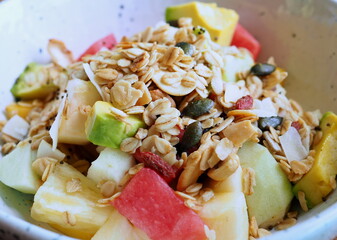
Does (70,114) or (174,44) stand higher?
(174,44)

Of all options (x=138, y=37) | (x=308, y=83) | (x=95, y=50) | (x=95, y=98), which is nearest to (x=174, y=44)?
(x=138, y=37)

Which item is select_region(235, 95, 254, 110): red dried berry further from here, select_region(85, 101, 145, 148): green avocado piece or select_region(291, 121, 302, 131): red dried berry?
select_region(85, 101, 145, 148): green avocado piece

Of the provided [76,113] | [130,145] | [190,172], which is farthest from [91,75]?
[190,172]

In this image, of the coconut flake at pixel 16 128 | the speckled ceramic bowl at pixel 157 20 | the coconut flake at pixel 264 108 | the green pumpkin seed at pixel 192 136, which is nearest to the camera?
the green pumpkin seed at pixel 192 136

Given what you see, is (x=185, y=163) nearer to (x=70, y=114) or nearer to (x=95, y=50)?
(x=70, y=114)

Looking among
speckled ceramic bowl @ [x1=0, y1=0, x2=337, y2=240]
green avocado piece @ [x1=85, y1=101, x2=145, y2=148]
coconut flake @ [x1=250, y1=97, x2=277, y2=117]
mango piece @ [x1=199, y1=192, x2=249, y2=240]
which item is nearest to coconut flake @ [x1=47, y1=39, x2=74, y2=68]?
speckled ceramic bowl @ [x1=0, y1=0, x2=337, y2=240]

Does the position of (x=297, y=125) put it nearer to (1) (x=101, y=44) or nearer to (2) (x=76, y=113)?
(2) (x=76, y=113)

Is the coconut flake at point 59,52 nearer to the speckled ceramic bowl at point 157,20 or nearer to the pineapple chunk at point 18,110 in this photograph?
the speckled ceramic bowl at point 157,20

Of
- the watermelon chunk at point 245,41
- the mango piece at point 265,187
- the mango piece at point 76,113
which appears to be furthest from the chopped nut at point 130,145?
the watermelon chunk at point 245,41
